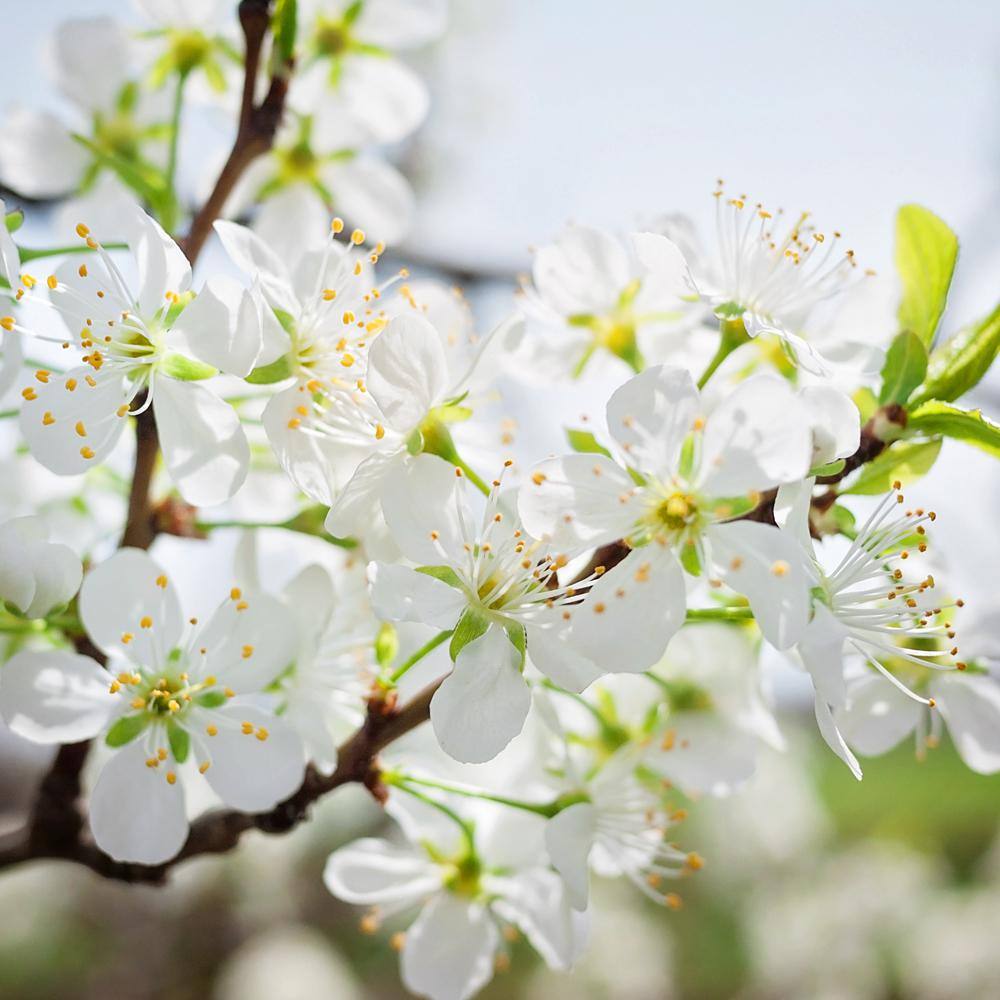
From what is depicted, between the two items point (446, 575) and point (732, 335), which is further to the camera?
point (732, 335)

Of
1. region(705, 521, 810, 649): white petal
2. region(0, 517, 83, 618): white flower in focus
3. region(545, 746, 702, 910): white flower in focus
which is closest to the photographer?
region(705, 521, 810, 649): white petal

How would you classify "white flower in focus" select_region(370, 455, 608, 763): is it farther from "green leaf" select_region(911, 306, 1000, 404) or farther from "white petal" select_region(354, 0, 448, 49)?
"white petal" select_region(354, 0, 448, 49)

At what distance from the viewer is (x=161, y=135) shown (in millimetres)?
1122

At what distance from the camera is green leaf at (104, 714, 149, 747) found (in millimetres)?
738

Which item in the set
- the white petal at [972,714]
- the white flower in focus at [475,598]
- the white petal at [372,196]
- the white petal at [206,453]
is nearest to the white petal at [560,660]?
the white flower in focus at [475,598]

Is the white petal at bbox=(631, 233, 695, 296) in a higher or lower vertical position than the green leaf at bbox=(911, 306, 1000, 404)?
higher

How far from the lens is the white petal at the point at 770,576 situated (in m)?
0.58

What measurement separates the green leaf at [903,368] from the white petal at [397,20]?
602 millimetres

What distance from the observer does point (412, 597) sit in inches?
24.7

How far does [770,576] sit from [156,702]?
0.44 meters

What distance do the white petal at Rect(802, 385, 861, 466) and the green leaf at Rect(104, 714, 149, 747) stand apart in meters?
0.50

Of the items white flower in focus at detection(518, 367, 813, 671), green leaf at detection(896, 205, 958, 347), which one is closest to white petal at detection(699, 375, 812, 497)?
white flower in focus at detection(518, 367, 813, 671)

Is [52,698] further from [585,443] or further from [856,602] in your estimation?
[856,602]

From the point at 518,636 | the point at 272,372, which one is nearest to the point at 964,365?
the point at 518,636
